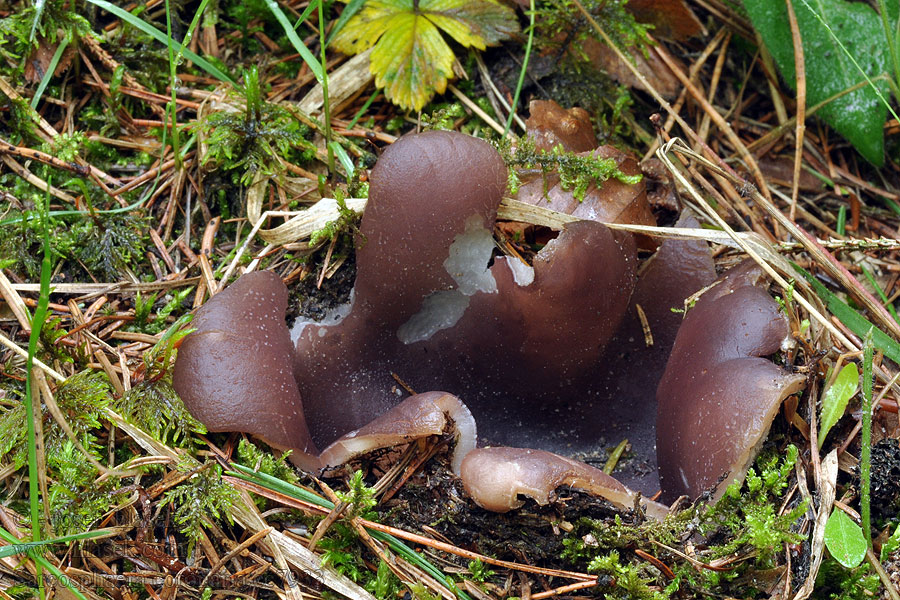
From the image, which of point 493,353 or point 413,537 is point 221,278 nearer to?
point 493,353

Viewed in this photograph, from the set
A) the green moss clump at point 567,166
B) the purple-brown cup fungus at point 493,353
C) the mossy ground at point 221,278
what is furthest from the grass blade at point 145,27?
the green moss clump at point 567,166

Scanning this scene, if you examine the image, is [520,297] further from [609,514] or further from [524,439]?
[609,514]

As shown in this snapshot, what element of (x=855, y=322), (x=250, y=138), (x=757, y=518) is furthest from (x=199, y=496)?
(x=855, y=322)

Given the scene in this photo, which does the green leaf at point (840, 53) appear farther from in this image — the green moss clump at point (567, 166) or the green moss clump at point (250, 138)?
the green moss clump at point (250, 138)

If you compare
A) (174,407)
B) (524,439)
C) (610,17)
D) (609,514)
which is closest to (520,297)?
(524,439)

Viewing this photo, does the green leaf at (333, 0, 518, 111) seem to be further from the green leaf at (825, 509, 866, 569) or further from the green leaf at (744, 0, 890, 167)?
the green leaf at (825, 509, 866, 569)

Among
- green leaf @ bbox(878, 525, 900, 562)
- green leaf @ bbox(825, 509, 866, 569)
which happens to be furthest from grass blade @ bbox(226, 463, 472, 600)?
green leaf @ bbox(878, 525, 900, 562)
